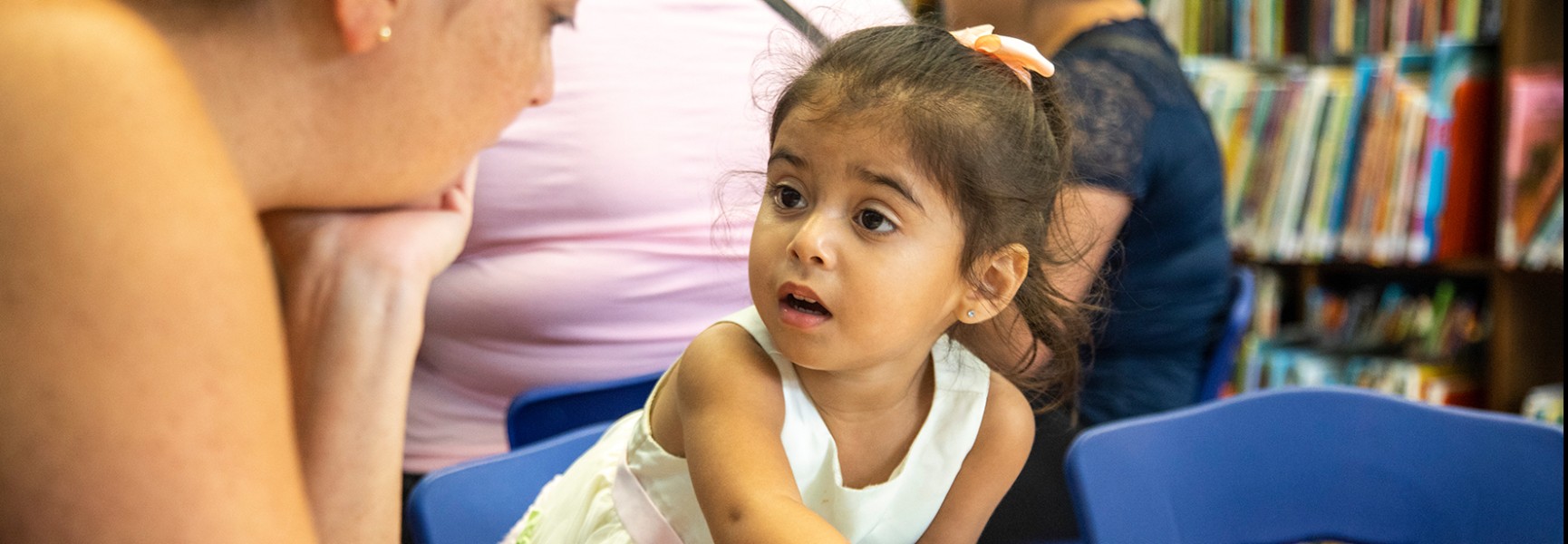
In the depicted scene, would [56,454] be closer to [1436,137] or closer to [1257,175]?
[1436,137]

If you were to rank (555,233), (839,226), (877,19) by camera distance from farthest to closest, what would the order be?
1. (555,233)
2. (877,19)
3. (839,226)

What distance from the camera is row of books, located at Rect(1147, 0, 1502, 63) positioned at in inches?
99.1

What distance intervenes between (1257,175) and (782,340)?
2.51 m

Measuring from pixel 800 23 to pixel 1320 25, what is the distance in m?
2.22

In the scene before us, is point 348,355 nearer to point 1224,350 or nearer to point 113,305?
point 113,305

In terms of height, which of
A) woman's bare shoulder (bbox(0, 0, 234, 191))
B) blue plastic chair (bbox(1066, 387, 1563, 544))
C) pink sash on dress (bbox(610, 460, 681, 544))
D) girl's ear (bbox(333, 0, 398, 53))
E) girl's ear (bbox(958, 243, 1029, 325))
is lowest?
blue plastic chair (bbox(1066, 387, 1563, 544))

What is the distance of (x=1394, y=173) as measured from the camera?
103 inches

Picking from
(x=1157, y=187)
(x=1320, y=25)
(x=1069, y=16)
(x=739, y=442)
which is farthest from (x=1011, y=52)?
(x=1320, y=25)

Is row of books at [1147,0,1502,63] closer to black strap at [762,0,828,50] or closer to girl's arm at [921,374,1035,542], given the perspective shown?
black strap at [762,0,828,50]

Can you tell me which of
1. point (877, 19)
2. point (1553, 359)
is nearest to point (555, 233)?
point (877, 19)

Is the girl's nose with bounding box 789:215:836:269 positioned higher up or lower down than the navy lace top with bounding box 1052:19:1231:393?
higher up

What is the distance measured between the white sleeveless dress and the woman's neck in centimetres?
76

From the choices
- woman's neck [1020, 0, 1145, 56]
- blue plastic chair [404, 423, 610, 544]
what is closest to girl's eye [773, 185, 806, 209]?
blue plastic chair [404, 423, 610, 544]

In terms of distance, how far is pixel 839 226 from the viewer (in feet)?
2.19
